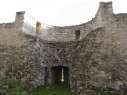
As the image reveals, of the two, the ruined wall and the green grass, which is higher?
the ruined wall

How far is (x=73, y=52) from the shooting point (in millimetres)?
14258

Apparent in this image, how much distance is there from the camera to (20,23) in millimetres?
14008

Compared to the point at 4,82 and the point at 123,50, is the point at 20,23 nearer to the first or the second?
the point at 4,82

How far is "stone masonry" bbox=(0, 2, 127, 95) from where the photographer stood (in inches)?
445

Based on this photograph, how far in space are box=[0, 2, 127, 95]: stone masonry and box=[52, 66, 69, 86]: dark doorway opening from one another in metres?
0.12

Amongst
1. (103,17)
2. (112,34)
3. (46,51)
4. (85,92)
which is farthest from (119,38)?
(46,51)

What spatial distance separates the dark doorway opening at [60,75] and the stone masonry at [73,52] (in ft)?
0.41

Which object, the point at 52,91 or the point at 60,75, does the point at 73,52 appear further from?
the point at 52,91

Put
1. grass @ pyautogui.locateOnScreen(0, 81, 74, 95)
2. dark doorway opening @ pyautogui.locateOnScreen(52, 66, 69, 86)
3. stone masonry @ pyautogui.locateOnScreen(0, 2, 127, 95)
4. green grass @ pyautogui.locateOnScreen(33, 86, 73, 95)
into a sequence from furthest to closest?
dark doorway opening @ pyautogui.locateOnScreen(52, 66, 69, 86)
green grass @ pyautogui.locateOnScreen(33, 86, 73, 95)
grass @ pyautogui.locateOnScreen(0, 81, 74, 95)
stone masonry @ pyautogui.locateOnScreen(0, 2, 127, 95)

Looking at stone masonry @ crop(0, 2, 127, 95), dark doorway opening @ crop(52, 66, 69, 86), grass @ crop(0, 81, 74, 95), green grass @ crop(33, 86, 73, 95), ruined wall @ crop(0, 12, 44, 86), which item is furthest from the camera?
dark doorway opening @ crop(52, 66, 69, 86)

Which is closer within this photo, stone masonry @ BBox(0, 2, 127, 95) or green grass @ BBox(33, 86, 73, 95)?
stone masonry @ BBox(0, 2, 127, 95)

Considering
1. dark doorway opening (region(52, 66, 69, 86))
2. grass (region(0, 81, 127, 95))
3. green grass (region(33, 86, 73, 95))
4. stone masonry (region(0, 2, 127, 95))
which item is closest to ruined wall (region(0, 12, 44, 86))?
stone masonry (region(0, 2, 127, 95))

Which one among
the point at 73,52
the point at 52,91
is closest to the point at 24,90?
the point at 52,91

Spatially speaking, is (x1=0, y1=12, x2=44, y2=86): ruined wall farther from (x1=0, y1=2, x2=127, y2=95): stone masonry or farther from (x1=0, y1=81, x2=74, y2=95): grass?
(x1=0, y1=81, x2=74, y2=95): grass
